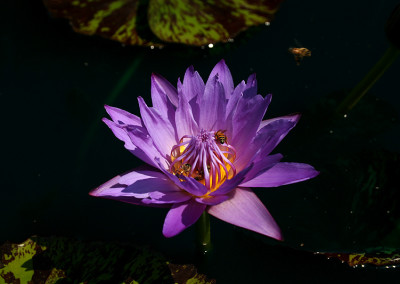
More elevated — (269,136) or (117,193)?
(269,136)

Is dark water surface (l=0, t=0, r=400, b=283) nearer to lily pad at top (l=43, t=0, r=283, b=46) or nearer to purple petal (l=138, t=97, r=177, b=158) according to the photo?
lily pad at top (l=43, t=0, r=283, b=46)

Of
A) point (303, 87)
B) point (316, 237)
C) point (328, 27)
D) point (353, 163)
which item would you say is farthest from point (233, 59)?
point (316, 237)

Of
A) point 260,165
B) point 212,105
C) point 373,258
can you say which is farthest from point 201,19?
point 373,258

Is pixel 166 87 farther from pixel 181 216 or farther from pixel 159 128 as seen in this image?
pixel 181 216

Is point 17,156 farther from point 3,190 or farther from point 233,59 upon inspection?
point 233,59

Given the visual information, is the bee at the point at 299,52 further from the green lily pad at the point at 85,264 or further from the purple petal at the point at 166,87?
the green lily pad at the point at 85,264

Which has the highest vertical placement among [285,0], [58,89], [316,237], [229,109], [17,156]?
[285,0]
